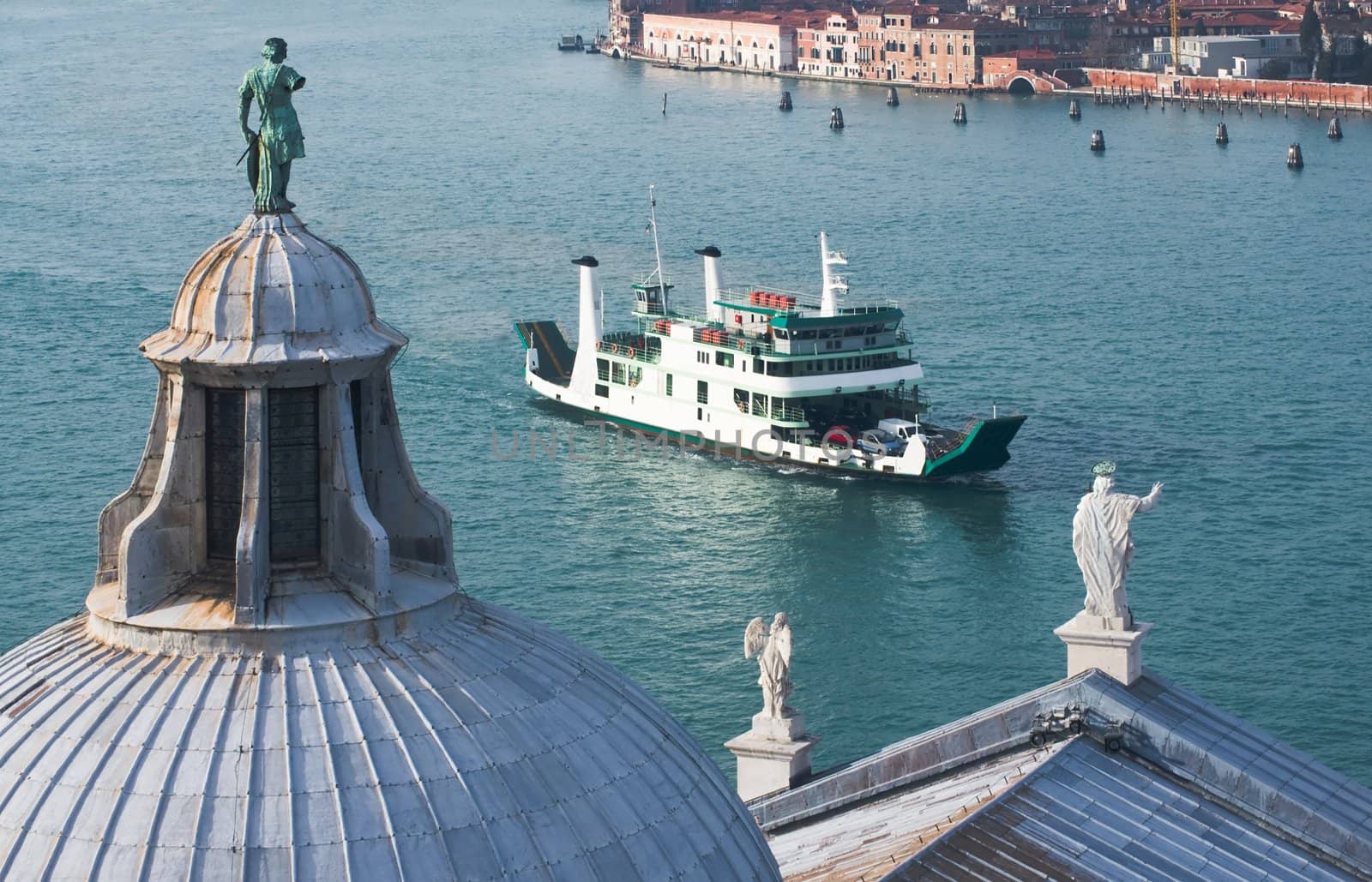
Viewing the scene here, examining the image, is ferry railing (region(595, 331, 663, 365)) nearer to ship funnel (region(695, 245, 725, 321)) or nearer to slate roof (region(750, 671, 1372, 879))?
ship funnel (region(695, 245, 725, 321))

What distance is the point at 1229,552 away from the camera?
2744 inches

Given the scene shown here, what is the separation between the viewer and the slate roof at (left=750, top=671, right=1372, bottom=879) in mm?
23016

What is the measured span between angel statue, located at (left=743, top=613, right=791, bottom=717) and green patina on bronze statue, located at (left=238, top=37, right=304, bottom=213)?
12.4 metres

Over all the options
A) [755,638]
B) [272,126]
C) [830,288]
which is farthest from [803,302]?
[272,126]

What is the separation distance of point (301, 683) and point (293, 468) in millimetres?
1281

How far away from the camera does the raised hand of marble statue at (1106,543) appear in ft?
86.1

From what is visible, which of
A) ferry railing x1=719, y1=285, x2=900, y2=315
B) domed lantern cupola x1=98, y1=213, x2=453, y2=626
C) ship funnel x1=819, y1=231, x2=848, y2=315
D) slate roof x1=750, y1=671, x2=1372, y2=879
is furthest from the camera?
ship funnel x1=819, y1=231, x2=848, y2=315

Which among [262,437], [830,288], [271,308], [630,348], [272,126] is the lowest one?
[630,348]

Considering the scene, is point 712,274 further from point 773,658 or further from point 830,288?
point 773,658

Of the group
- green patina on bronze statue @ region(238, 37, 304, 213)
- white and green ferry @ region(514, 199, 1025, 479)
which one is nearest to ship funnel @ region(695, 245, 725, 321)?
white and green ferry @ region(514, 199, 1025, 479)

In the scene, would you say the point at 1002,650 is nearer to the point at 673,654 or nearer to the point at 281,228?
the point at 673,654

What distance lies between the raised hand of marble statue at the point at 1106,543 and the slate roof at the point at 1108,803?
81 cm

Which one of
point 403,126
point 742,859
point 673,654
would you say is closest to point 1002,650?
point 673,654

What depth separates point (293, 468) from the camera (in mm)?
13773
